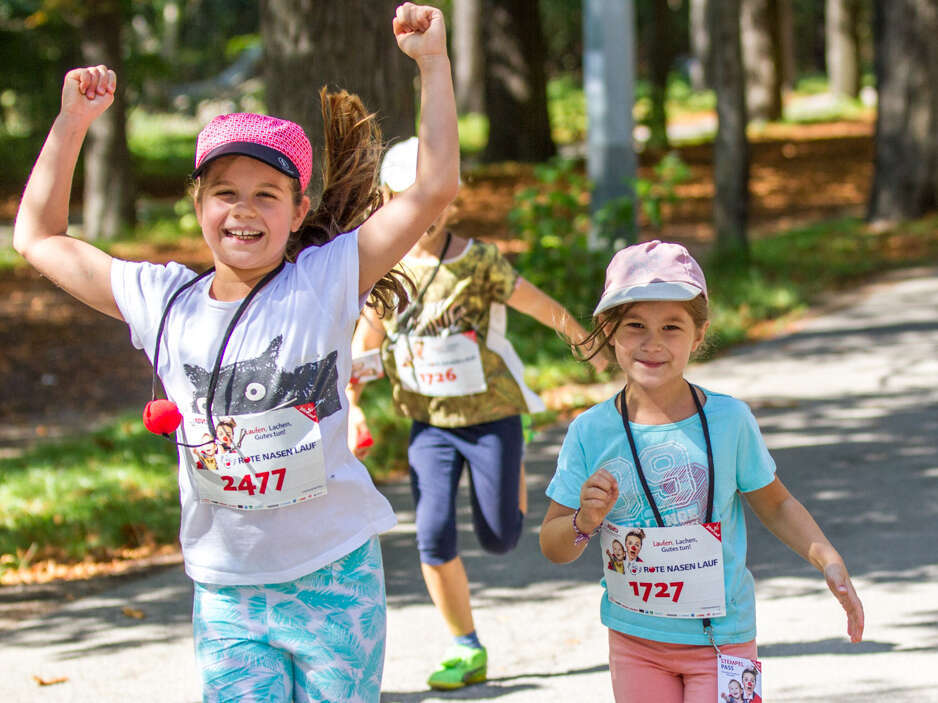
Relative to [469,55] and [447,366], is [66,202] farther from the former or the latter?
[469,55]

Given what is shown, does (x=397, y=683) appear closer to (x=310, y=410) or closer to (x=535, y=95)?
(x=310, y=410)

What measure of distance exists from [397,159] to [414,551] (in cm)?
225

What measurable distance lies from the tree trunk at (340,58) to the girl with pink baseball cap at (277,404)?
165 inches

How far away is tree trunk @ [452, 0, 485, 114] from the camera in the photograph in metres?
29.3

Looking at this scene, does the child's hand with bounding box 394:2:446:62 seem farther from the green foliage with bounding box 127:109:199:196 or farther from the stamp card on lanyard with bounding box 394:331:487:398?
the green foliage with bounding box 127:109:199:196

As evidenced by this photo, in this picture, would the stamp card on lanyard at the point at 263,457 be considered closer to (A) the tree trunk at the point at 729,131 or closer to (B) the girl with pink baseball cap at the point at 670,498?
(B) the girl with pink baseball cap at the point at 670,498

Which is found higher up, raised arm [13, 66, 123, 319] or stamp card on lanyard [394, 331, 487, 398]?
raised arm [13, 66, 123, 319]

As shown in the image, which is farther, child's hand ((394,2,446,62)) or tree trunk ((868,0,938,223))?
tree trunk ((868,0,938,223))

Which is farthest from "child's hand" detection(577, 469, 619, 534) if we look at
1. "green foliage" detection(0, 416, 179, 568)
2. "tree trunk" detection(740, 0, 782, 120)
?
"tree trunk" detection(740, 0, 782, 120)

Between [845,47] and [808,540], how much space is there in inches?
1375

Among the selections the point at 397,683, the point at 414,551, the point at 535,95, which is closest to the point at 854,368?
the point at 414,551

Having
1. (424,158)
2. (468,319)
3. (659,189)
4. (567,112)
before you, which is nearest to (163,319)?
(424,158)

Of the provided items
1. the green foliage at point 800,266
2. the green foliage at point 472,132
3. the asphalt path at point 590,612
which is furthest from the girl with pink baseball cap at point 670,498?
the green foliage at point 472,132

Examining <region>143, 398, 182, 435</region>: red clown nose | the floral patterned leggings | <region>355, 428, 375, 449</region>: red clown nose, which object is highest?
<region>143, 398, 182, 435</region>: red clown nose
